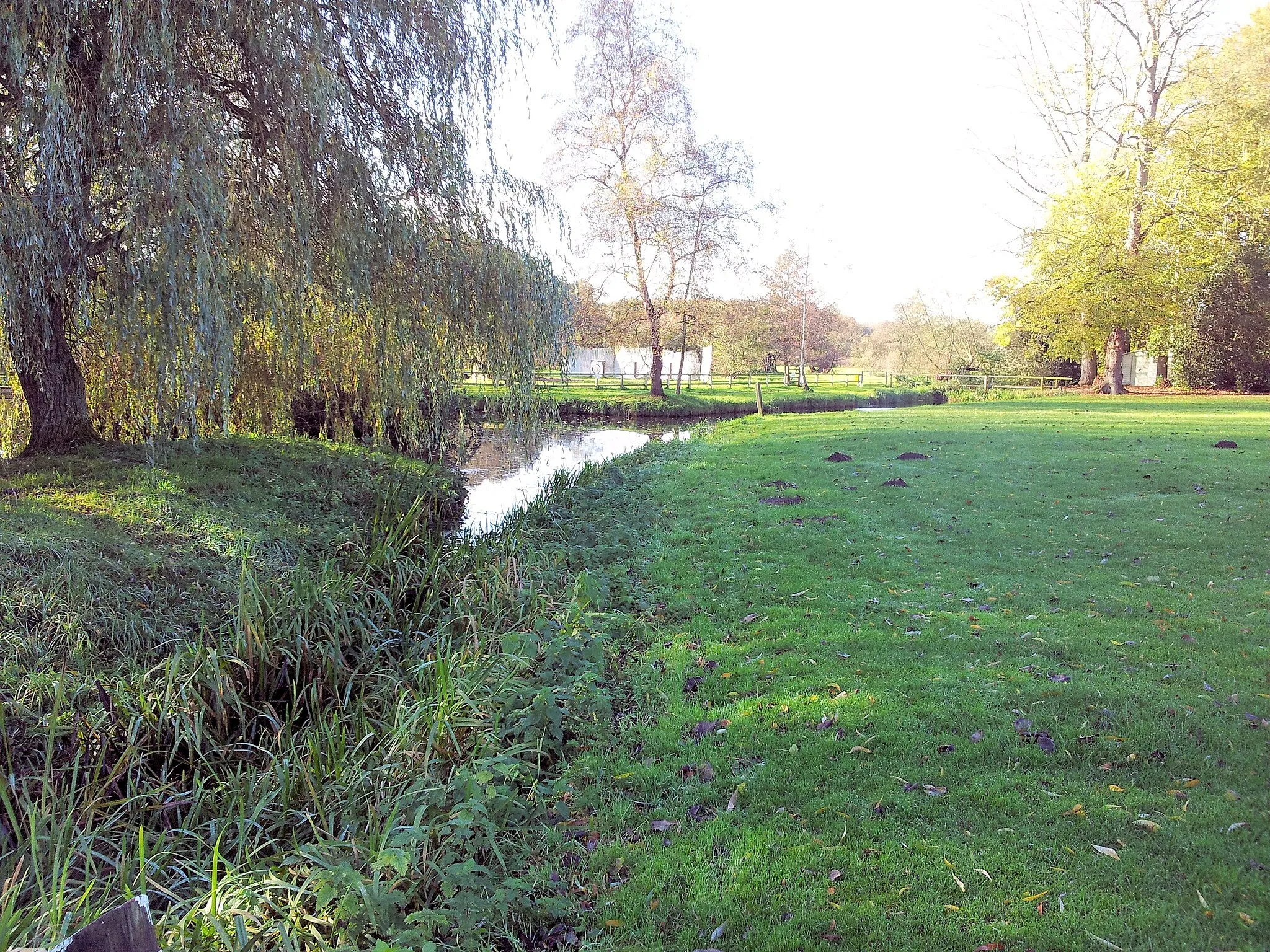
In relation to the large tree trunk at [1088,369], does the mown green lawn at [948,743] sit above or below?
below

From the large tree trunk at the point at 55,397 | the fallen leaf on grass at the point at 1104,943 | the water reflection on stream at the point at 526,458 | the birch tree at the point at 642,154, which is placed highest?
the birch tree at the point at 642,154

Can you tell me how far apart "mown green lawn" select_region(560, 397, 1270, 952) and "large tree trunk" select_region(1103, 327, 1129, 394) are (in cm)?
2189

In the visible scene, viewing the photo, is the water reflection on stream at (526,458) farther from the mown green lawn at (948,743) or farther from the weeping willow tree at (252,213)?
the mown green lawn at (948,743)


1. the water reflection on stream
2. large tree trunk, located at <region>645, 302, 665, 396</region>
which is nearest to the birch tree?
large tree trunk, located at <region>645, 302, 665, 396</region>

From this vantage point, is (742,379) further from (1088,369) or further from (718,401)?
(1088,369)

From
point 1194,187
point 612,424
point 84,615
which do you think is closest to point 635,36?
point 612,424

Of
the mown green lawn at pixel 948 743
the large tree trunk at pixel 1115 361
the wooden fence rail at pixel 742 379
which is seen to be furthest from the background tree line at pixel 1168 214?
the mown green lawn at pixel 948 743

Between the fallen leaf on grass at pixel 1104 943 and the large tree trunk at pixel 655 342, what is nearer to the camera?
the fallen leaf on grass at pixel 1104 943

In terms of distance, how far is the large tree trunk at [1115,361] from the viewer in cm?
2586

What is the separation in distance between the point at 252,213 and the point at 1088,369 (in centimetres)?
3289

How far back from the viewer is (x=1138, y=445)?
1231 centimetres

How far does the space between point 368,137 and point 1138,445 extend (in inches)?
503

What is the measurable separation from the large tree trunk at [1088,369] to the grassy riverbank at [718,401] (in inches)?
219

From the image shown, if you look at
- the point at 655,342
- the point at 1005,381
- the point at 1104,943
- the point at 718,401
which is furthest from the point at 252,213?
the point at 1005,381
